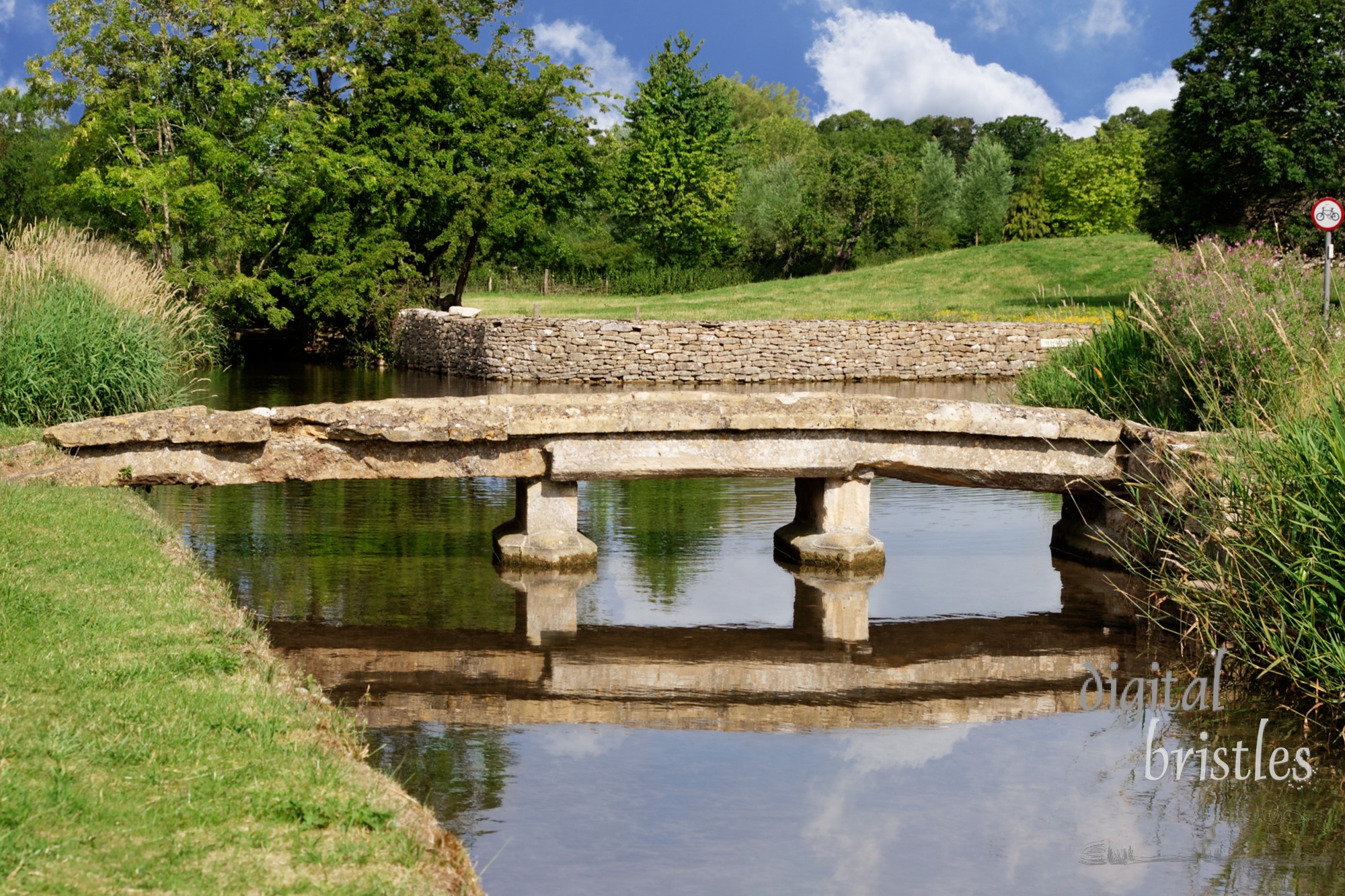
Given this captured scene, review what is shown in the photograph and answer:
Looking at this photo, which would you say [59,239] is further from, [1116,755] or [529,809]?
[1116,755]

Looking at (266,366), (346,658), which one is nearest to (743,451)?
(346,658)

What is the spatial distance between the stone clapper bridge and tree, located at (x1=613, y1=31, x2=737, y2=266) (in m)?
44.7

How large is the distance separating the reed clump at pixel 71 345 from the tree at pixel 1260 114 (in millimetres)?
28661

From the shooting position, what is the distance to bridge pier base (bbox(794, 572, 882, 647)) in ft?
28.1

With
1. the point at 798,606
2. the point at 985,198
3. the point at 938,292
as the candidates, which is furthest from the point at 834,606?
the point at 985,198

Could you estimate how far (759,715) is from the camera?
6879 millimetres

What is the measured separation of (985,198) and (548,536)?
6155 centimetres

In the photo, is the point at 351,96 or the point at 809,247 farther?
the point at 809,247

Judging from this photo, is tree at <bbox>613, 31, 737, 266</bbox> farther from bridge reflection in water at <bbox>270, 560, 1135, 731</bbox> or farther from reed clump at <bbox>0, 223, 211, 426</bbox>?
bridge reflection in water at <bbox>270, 560, 1135, 731</bbox>

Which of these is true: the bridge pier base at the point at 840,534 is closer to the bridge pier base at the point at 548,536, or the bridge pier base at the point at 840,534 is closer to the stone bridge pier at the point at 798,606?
the stone bridge pier at the point at 798,606

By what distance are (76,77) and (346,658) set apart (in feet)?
95.7

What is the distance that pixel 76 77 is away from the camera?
105 feet

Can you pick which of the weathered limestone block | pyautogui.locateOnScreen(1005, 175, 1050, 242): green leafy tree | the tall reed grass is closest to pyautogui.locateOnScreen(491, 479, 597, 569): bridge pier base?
the weathered limestone block

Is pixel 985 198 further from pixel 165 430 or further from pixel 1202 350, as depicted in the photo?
pixel 165 430
